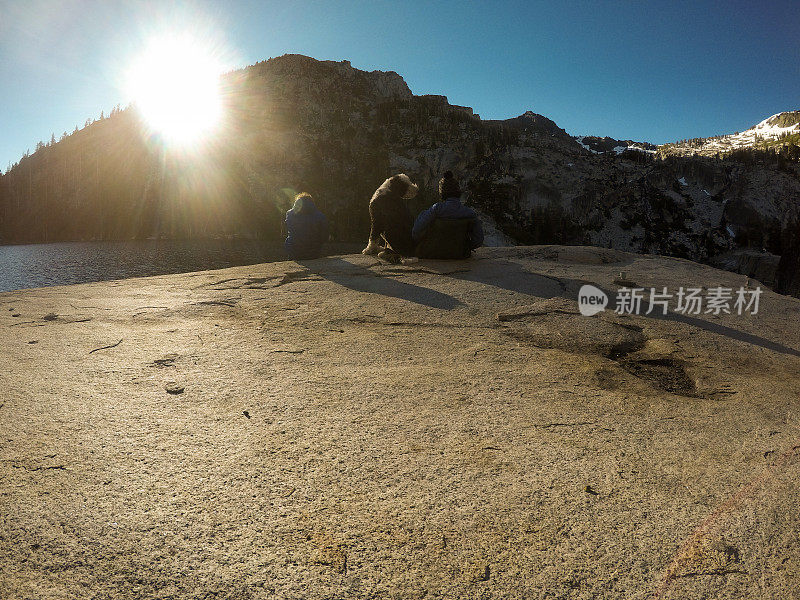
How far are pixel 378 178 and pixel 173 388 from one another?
3975cm

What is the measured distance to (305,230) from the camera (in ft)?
31.3

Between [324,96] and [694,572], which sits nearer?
[694,572]

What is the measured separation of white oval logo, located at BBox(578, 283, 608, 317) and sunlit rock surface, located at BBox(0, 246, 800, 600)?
25.3 inches

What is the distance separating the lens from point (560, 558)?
1.32m

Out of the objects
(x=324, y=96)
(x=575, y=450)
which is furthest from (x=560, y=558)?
(x=324, y=96)

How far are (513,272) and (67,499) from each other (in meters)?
5.59

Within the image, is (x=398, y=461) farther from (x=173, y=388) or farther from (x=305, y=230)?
(x=305, y=230)

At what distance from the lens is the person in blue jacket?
376 inches

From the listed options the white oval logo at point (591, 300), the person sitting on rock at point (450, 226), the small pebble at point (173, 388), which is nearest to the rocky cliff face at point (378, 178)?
the person sitting on rock at point (450, 226)

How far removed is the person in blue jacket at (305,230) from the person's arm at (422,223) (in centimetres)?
266

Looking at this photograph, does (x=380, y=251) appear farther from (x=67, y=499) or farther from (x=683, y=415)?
(x=67, y=499)

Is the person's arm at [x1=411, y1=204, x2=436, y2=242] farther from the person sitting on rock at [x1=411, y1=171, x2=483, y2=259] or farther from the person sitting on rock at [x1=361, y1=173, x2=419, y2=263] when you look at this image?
the person sitting on rock at [x1=361, y1=173, x2=419, y2=263]

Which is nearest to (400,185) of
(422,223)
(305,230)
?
(422,223)

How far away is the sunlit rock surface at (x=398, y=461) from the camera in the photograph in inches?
50.1
